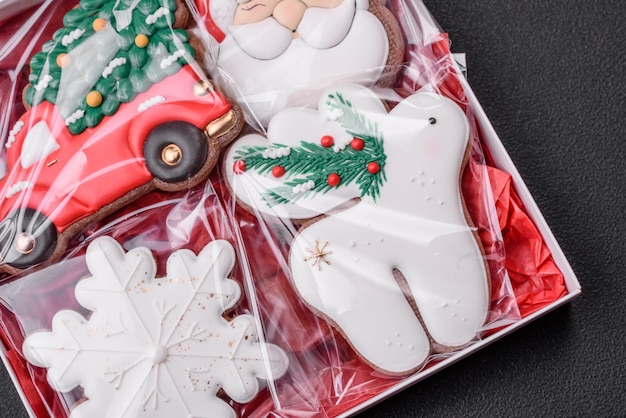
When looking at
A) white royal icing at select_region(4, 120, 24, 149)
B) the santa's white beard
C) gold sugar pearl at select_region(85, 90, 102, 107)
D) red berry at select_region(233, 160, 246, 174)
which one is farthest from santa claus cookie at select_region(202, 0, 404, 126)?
white royal icing at select_region(4, 120, 24, 149)

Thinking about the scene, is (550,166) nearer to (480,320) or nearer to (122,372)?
(480,320)

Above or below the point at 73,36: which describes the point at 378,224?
below

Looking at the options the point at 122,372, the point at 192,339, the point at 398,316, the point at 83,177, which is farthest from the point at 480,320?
the point at 83,177

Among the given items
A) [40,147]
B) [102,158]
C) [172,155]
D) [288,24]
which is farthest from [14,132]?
[288,24]

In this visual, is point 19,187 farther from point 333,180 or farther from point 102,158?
point 333,180

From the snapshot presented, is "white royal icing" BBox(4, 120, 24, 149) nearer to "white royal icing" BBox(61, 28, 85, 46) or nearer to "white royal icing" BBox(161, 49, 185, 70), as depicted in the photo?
"white royal icing" BBox(61, 28, 85, 46)

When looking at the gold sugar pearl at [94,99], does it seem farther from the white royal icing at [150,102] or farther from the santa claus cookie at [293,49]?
the santa claus cookie at [293,49]
